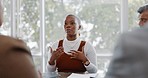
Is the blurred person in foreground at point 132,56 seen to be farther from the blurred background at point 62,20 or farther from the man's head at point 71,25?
the blurred background at point 62,20

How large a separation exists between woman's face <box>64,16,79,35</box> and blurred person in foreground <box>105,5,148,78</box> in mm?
2515

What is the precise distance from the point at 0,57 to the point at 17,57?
41mm

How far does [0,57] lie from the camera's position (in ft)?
2.07

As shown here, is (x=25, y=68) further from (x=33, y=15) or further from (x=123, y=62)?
(x=33, y=15)

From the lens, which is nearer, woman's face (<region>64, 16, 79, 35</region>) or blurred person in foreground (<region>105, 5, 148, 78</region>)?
blurred person in foreground (<region>105, 5, 148, 78</region>)

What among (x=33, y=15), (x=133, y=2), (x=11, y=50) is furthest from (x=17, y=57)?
(x=33, y=15)

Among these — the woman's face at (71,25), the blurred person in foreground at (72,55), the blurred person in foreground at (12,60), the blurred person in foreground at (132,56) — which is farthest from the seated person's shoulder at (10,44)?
the woman's face at (71,25)

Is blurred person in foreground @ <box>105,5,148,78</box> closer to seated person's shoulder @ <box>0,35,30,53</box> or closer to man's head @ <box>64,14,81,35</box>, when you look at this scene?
seated person's shoulder @ <box>0,35,30,53</box>

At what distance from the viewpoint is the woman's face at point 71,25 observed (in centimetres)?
301

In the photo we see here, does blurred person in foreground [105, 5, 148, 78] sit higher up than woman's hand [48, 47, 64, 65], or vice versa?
blurred person in foreground [105, 5, 148, 78]

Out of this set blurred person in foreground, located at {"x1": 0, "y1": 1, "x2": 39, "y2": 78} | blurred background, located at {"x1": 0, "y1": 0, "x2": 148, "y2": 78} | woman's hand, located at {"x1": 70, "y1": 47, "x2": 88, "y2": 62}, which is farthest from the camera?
blurred background, located at {"x1": 0, "y1": 0, "x2": 148, "y2": 78}

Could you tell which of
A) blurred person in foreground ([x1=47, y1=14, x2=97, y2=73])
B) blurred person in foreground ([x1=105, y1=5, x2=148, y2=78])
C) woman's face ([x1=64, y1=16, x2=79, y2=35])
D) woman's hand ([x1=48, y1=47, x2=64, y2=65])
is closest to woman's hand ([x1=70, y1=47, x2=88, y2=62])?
blurred person in foreground ([x1=47, y1=14, x2=97, y2=73])

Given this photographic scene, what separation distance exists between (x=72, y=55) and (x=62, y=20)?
1.84m

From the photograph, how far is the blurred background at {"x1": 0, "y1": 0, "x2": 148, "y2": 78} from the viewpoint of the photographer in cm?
430
